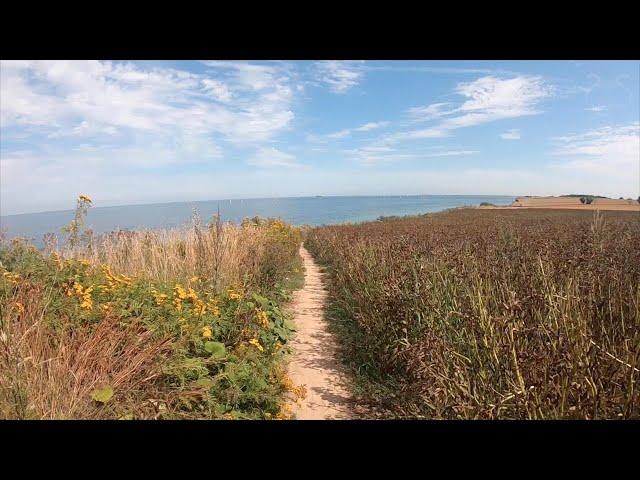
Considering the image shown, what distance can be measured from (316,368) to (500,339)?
7.70 feet

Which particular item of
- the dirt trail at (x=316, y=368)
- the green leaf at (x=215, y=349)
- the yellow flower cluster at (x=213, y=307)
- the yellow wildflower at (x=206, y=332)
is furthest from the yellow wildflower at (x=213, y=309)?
the dirt trail at (x=316, y=368)

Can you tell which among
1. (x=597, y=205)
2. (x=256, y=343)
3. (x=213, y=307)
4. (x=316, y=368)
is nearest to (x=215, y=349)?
(x=256, y=343)

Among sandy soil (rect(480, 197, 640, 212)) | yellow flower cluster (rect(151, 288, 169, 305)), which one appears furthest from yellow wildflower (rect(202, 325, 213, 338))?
sandy soil (rect(480, 197, 640, 212))

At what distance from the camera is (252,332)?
3.90m

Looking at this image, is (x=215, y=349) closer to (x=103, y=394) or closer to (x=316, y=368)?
(x=103, y=394)

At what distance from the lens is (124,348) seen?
298 cm

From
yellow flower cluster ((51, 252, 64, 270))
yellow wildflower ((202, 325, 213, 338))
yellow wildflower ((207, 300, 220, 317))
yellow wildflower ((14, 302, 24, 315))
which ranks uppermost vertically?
yellow flower cluster ((51, 252, 64, 270))

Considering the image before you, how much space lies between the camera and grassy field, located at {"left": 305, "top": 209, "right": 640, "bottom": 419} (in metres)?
2.09

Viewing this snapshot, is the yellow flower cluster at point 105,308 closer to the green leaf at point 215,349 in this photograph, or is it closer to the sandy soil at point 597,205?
the green leaf at point 215,349

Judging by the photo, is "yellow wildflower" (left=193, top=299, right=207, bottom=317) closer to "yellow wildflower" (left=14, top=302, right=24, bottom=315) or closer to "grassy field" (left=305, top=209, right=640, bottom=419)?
"yellow wildflower" (left=14, top=302, right=24, bottom=315)

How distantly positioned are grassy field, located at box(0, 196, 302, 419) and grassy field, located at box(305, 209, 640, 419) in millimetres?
1168
